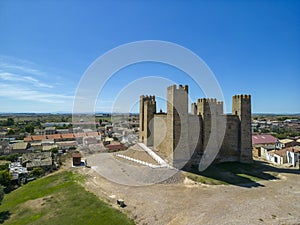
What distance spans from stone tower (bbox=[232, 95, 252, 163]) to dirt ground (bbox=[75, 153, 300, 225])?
12.1 ft

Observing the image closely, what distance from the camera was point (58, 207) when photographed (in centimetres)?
1315

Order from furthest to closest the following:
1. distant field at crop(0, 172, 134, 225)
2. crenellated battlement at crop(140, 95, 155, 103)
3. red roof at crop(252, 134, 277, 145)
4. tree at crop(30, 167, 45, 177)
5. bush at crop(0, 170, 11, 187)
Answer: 1. red roof at crop(252, 134, 277, 145)
2. crenellated battlement at crop(140, 95, 155, 103)
3. tree at crop(30, 167, 45, 177)
4. bush at crop(0, 170, 11, 187)
5. distant field at crop(0, 172, 134, 225)

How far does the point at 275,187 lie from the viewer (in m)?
14.8

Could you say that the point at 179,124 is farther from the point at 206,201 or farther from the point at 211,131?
the point at 206,201

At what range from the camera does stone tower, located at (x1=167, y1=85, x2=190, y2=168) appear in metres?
18.2

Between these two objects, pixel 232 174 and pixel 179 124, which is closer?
pixel 232 174

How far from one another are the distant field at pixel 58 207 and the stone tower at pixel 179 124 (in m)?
8.29

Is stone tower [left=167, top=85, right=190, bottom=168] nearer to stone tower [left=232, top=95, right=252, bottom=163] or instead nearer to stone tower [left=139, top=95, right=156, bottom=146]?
stone tower [left=232, top=95, right=252, bottom=163]

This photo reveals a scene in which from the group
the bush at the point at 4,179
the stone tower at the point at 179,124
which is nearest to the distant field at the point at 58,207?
the bush at the point at 4,179

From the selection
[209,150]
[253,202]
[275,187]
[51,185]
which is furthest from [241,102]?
[51,185]

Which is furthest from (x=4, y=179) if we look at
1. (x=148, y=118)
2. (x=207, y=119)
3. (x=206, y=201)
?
(x=207, y=119)

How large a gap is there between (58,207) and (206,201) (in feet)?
33.2

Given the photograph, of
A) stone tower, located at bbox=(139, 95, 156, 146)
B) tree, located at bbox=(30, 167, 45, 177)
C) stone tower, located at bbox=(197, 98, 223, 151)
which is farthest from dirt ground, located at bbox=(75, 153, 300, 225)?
tree, located at bbox=(30, 167, 45, 177)

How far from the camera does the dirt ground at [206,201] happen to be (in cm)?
1049
